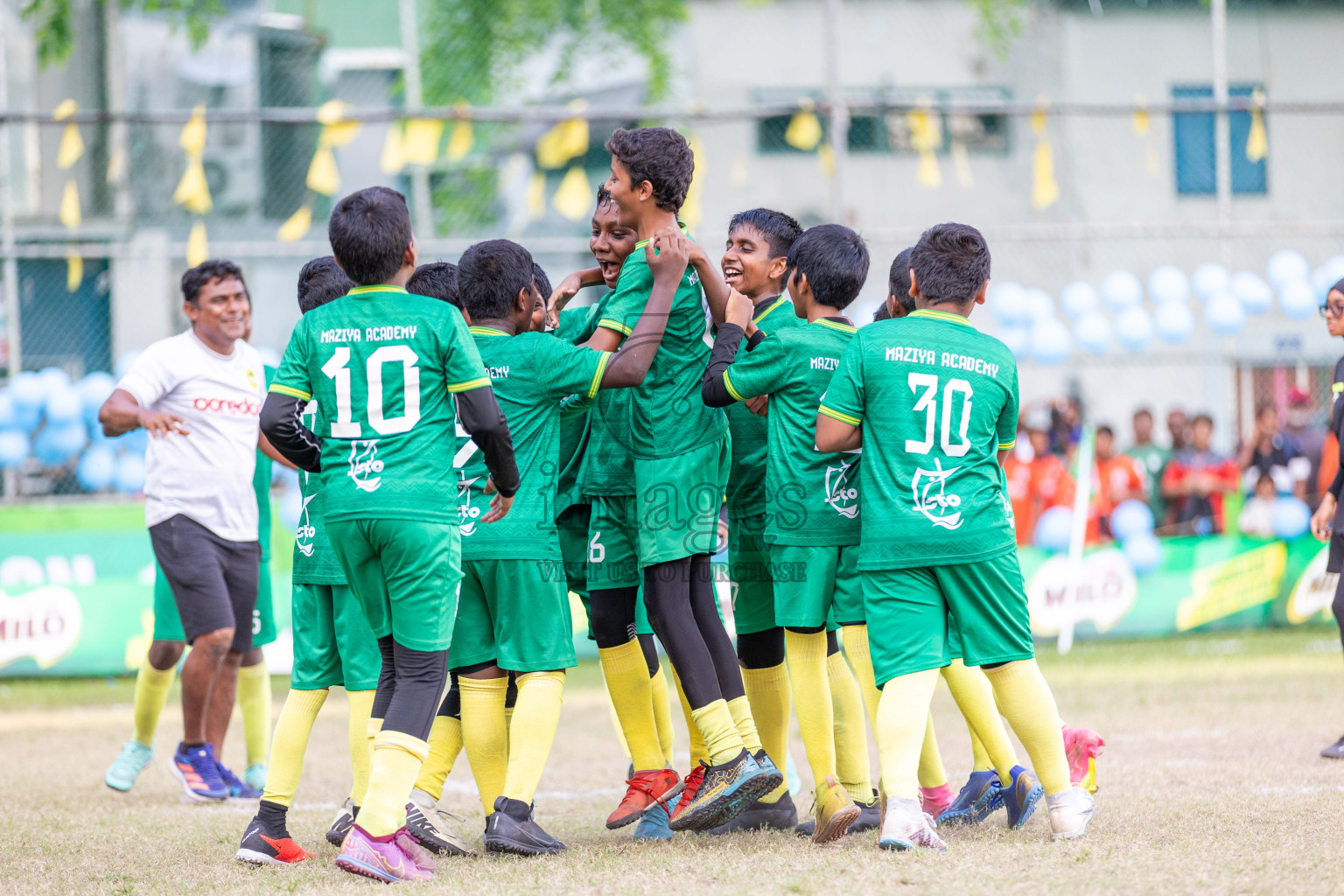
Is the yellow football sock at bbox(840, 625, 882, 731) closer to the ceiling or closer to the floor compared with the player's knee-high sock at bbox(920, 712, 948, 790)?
closer to the ceiling

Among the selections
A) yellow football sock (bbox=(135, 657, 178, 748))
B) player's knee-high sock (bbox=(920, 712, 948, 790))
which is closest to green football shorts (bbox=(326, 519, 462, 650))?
player's knee-high sock (bbox=(920, 712, 948, 790))

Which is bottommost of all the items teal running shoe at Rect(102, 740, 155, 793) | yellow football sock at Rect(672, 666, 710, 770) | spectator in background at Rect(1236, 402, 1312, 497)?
teal running shoe at Rect(102, 740, 155, 793)

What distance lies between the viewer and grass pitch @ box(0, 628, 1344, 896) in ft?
12.4

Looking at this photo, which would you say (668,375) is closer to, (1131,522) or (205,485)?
(205,485)

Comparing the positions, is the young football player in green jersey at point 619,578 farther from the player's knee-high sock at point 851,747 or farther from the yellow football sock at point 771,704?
the player's knee-high sock at point 851,747

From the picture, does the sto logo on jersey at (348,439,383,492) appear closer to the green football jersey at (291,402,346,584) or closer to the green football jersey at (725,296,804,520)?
the green football jersey at (291,402,346,584)

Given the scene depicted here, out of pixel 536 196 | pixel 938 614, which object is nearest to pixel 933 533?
pixel 938 614

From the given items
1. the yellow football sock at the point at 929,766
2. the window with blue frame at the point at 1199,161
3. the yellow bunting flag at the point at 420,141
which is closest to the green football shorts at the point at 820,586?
the yellow football sock at the point at 929,766

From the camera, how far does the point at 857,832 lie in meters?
→ 4.55

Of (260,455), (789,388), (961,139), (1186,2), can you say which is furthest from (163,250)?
(1186,2)

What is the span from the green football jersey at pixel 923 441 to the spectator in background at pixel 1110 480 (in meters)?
7.61

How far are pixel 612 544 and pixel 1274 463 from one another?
8793 mm

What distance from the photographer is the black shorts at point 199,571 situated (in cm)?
582

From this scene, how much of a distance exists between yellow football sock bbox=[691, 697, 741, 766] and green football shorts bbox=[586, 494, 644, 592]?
536mm
